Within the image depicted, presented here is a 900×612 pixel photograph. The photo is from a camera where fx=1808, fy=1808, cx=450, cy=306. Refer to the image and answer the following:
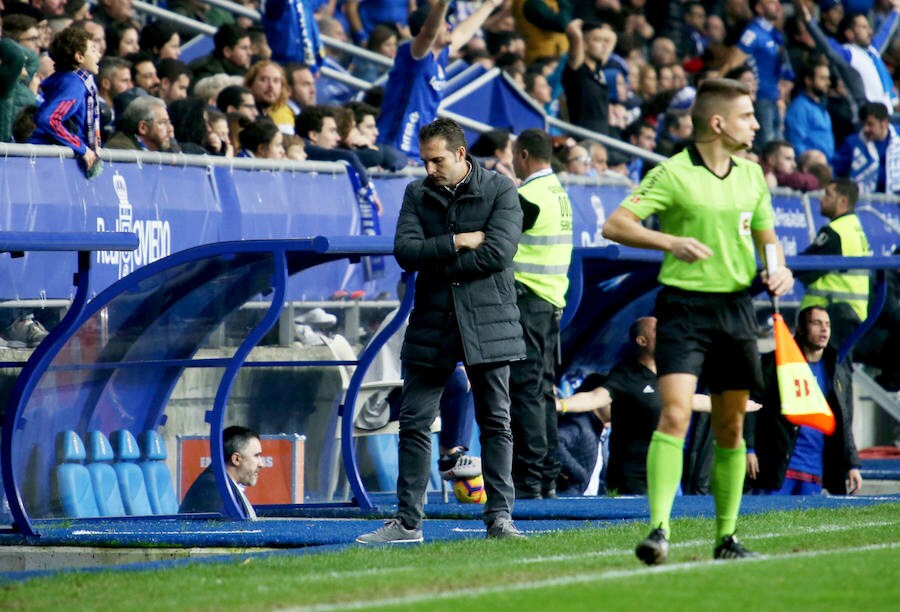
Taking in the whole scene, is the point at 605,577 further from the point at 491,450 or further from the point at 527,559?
the point at 491,450

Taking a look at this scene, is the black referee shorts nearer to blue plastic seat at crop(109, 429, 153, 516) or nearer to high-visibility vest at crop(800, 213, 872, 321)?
blue plastic seat at crop(109, 429, 153, 516)

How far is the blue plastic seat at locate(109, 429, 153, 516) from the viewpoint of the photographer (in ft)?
35.6

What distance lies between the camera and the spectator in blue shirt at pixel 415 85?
15.0m

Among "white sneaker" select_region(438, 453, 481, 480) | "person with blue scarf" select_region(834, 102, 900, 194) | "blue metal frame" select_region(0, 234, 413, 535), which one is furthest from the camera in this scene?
"person with blue scarf" select_region(834, 102, 900, 194)

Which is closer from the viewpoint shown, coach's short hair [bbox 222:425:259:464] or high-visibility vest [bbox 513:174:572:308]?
coach's short hair [bbox 222:425:259:464]

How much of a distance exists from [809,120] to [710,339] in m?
14.6

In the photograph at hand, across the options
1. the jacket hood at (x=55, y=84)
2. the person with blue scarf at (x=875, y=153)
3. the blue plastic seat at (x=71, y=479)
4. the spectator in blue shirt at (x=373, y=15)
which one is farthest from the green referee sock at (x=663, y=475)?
the spectator in blue shirt at (x=373, y=15)

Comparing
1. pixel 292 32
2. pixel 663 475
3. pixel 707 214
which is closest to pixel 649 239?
pixel 707 214

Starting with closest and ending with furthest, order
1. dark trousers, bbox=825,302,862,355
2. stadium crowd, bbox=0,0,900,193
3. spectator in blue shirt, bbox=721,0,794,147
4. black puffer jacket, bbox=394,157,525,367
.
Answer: black puffer jacket, bbox=394,157,525,367, stadium crowd, bbox=0,0,900,193, dark trousers, bbox=825,302,862,355, spectator in blue shirt, bbox=721,0,794,147

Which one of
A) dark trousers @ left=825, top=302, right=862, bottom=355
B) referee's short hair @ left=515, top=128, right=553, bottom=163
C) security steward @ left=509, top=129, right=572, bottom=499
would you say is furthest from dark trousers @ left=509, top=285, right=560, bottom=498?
dark trousers @ left=825, top=302, right=862, bottom=355

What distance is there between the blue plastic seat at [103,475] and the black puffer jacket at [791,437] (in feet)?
16.8

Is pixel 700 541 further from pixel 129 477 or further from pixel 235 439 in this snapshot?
pixel 129 477

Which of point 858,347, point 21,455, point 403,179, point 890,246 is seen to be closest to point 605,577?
point 21,455

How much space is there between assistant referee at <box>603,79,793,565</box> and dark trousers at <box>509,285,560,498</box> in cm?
365
